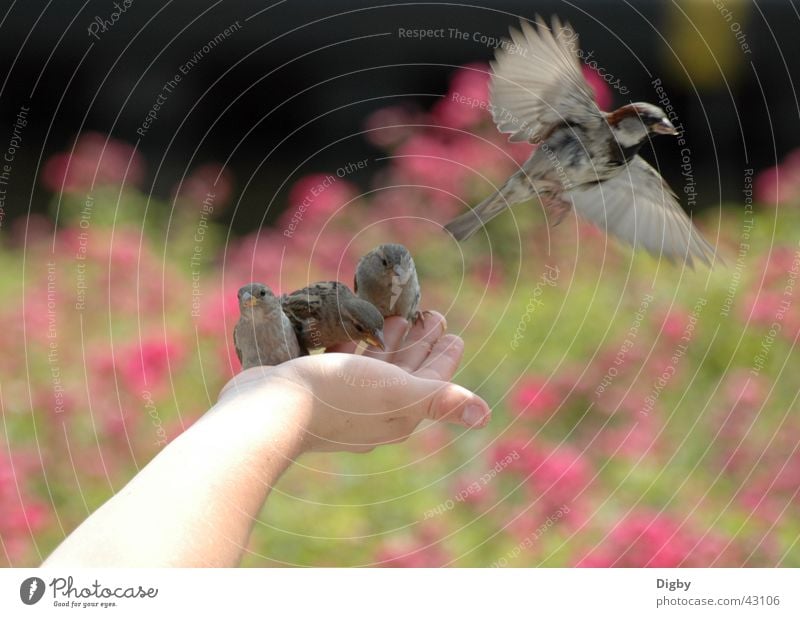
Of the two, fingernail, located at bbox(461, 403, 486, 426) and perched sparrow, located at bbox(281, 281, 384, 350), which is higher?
perched sparrow, located at bbox(281, 281, 384, 350)

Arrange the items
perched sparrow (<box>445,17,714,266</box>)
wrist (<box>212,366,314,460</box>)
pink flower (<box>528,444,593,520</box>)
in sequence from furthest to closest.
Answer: pink flower (<box>528,444,593,520</box>) < perched sparrow (<box>445,17,714,266</box>) < wrist (<box>212,366,314,460</box>)

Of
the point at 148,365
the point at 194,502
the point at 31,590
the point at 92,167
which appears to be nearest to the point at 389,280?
the point at 148,365

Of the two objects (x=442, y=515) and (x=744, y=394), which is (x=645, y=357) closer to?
(x=744, y=394)

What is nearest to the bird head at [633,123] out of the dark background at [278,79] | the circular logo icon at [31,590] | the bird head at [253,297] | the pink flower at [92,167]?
the bird head at [253,297]

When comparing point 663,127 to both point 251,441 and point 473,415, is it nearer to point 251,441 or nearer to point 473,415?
point 473,415

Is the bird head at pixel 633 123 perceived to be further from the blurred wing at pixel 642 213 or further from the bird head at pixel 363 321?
the bird head at pixel 363 321

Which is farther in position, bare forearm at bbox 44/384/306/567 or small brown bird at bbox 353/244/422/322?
small brown bird at bbox 353/244/422/322

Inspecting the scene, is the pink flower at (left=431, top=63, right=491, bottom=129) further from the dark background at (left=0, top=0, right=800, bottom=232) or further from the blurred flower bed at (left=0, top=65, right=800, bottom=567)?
the dark background at (left=0, top=0, right=800, bottom=232)

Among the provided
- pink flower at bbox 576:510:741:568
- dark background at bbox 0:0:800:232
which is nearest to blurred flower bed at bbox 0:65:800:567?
pink flower at bbox 576:510:741:568
